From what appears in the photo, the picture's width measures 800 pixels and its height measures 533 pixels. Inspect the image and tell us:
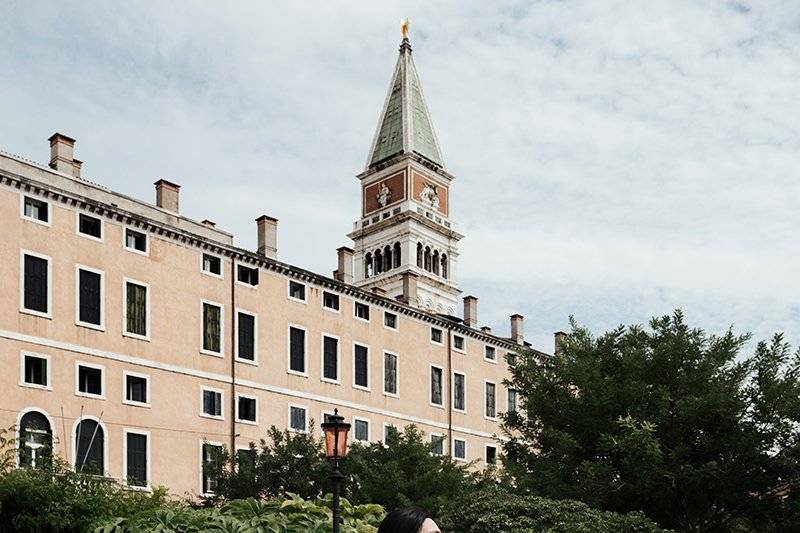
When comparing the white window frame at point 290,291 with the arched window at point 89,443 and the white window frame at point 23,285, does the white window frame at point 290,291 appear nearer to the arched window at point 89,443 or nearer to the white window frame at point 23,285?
the arched window at point 89,443

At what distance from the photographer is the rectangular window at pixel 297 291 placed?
137 feet

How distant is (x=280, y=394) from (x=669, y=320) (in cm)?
1929

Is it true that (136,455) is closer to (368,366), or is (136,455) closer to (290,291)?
(290,291)

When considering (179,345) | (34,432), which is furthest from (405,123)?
(34,432)

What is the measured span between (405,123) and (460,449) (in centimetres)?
4279

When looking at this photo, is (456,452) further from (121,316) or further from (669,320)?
(669,320)

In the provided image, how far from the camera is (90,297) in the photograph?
34375 mm

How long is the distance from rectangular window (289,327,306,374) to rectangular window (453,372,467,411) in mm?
9722

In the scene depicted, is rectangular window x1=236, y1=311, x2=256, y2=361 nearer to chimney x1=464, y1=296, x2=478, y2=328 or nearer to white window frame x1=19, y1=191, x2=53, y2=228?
white window frame x1=19, y1=191, x2=53, y2=228

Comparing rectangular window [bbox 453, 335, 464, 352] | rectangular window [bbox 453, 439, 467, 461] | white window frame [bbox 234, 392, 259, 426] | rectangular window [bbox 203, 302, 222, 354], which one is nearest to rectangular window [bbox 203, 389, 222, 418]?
white window frame [bbox 234, 392, 259, 426]

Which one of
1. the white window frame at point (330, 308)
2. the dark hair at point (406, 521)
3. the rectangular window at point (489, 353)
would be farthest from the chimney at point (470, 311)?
the dark hair at point (406, 521)

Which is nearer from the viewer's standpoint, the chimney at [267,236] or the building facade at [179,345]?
the building facade at [179,345]

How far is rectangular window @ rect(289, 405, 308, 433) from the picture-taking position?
1608 inches

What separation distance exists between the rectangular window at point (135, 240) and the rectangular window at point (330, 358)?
8.95 m
